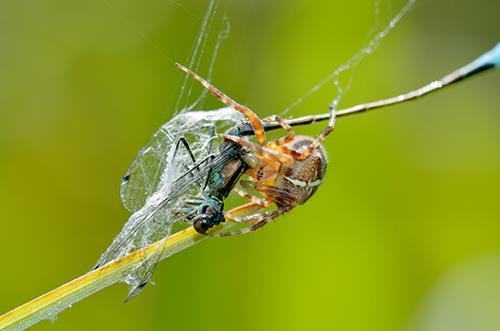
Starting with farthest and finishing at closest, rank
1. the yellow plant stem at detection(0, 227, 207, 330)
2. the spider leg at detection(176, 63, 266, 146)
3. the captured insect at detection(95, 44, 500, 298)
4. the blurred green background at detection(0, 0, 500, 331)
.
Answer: the blurred green background at detection(0, 0, 500, 331), the spider leg at detection(176, 63, 266, 146), the captured insect at detection(95, 44, 500, 298), the yellow plant stem at detection(0, 227, 207, 330)

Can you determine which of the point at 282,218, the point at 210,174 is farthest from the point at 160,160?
the point at 282,218

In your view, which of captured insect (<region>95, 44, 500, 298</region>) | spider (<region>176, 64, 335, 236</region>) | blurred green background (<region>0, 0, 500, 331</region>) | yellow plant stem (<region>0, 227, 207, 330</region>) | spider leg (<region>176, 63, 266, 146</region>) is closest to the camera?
yellow plant stem (<region>0, 227, 207, 330</region>)

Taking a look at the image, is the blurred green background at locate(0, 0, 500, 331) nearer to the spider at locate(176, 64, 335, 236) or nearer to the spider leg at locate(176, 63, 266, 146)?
the spider at locate(176, 64, 335, 236)

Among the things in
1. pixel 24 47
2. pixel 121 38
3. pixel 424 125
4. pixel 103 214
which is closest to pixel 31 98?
pixel 24 47

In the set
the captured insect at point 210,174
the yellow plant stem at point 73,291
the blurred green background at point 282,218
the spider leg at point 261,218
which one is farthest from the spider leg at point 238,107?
the blurred green background at point 282,218

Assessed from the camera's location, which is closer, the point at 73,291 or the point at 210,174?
the point at 73,291

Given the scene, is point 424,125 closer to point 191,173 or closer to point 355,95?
point 355,95

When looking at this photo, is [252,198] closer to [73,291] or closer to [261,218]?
[261,218]

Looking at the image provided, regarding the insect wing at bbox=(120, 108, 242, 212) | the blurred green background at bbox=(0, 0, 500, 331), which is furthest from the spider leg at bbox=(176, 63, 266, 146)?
the blurred green background at bbox=(0, 0, 500, 331)
